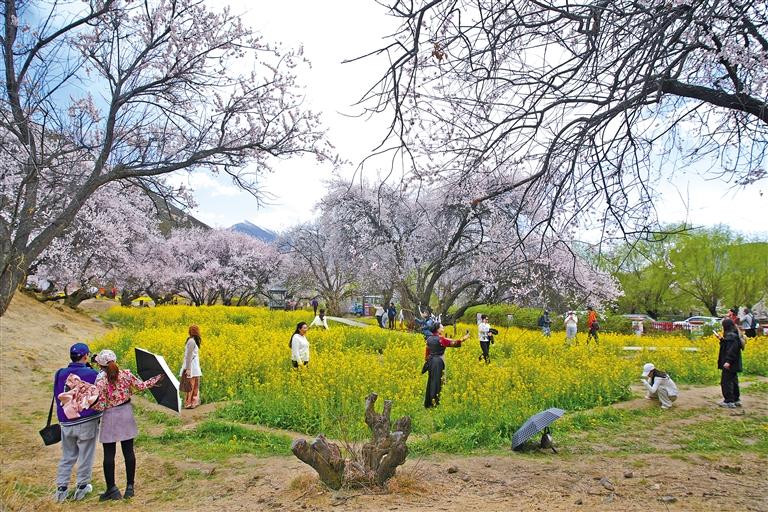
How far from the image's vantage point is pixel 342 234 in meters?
26.8

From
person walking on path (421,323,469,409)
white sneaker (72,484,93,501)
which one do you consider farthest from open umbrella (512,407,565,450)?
white sneaker (72,484,93,501)

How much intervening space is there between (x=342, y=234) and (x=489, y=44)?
74.6 feet

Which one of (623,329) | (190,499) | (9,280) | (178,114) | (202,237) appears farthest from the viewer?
(202,237)

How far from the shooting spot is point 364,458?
507 cm

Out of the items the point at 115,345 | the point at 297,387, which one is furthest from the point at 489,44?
the point at 115,345

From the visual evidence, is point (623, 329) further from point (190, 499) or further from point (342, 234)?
point (190, 499)

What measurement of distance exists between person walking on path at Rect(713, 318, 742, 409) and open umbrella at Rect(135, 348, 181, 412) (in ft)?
26.6

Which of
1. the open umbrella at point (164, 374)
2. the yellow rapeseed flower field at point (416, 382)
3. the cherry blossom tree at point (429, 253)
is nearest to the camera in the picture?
the open umbrella at point (164, 374)

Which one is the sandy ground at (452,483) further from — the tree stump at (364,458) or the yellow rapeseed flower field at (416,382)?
the yellow rapeseed flower field at (416,382)

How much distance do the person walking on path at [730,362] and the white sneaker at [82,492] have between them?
28.7ft

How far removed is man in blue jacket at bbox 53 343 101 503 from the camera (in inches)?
207

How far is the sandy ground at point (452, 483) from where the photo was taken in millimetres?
4609

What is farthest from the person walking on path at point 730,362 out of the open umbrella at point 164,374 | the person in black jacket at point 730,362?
the open umbrella at point 164,374

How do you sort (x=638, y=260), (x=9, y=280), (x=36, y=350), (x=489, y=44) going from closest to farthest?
(x=489, y=44)
(x=9, y=280)
(x=36, y=350)
(x=638, y=260)
